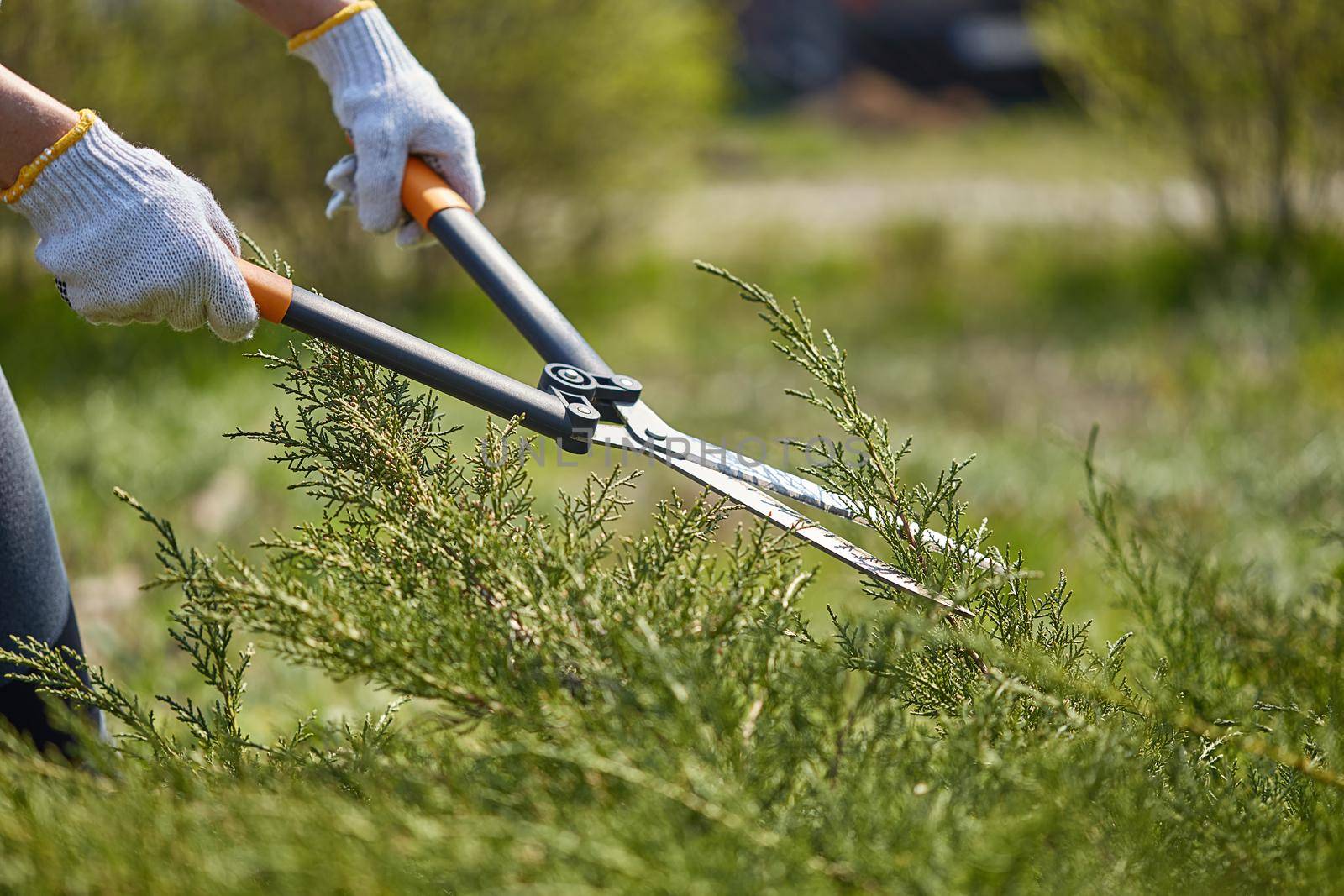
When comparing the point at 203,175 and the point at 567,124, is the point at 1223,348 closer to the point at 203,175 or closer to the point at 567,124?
the point at 567,124

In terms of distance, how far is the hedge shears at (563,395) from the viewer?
1.32 meters

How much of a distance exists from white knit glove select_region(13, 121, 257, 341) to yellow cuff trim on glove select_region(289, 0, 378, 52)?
58 cm

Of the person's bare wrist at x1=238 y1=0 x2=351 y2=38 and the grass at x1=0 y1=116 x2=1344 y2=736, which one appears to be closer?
the person's bare wrist at x1=238 y1=0 x2=351 y2=38

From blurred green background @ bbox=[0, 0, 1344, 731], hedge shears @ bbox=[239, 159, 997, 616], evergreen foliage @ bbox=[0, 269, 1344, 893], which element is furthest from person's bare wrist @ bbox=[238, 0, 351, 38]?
blurred green background @ bbox=[0, 0, 1344, 731]

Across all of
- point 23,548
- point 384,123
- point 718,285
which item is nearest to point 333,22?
point 384,123

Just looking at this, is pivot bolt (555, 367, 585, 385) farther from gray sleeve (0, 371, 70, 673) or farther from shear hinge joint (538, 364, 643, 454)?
gray sleeve (0, 371, 70, 673)

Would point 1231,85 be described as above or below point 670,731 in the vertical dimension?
above

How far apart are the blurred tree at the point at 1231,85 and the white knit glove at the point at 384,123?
6228 millimetres

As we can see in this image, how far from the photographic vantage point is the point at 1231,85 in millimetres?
6934

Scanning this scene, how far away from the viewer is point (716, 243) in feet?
27.1

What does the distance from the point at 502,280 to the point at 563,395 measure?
10.0 inches

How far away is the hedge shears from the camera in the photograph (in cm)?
132

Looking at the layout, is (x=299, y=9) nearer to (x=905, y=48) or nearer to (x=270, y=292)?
(x=270, y=292)

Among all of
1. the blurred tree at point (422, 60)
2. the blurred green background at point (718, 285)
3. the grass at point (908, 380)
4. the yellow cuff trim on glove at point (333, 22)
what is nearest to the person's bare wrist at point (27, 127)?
the yellow cuff trim on glove at point (333, 22)
